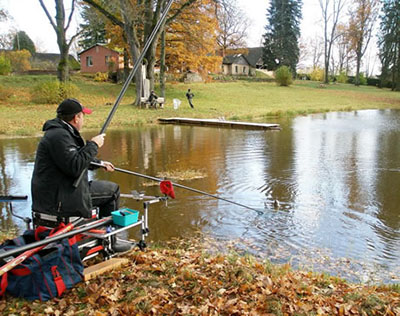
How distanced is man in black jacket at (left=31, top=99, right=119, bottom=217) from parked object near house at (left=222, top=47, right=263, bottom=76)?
5993 centimetres

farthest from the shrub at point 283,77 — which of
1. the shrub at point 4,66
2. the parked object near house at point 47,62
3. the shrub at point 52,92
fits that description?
the shrub at point 4,66

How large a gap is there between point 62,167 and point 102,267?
1035 mm

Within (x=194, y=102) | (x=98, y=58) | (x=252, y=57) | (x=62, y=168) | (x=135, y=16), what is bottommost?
(x=194, y=102)

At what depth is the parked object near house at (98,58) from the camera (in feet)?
144

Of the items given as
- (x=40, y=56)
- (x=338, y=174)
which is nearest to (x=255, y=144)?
(x=338, y=174)

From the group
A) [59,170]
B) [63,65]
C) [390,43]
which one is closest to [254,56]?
[390,43]

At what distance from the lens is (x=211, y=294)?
3451 millimetres

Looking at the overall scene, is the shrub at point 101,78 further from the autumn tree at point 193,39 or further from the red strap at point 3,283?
the red strap at point 3,283

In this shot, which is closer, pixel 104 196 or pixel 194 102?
pixel 104 196

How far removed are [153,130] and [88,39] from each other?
38.5m

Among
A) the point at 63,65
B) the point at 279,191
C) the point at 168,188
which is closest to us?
the point at 168,188

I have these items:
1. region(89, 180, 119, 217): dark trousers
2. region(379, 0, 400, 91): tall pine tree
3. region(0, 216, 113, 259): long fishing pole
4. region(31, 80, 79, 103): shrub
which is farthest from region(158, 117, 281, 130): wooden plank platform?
region(379, 0, 400, 91): tall pine tree

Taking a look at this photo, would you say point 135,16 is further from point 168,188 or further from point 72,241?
point 72,241

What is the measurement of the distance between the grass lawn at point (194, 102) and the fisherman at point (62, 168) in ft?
42.4
